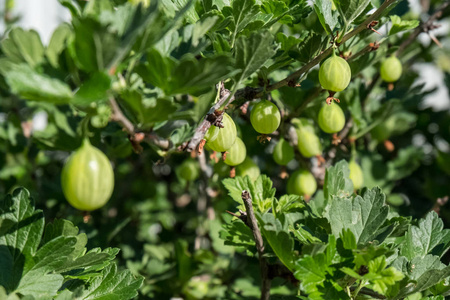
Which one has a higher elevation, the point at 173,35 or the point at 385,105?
the point at 173,35

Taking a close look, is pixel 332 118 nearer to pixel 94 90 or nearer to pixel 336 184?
pixel 336 184

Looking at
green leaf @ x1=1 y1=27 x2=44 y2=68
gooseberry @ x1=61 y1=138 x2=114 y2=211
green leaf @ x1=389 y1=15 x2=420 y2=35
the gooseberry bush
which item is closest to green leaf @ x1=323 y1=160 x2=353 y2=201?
the gooseberry bush

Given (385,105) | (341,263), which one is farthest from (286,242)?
(385,105)

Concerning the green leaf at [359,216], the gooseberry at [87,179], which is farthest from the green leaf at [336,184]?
the gooseberry at [87,179]

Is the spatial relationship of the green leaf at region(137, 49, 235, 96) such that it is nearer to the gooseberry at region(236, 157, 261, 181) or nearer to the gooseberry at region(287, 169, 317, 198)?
the gooseberry at region(236, 157, 261, 181)

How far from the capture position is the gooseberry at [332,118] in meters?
1.01

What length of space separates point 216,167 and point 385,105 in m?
0.51

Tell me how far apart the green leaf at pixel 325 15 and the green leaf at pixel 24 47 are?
18.5 inches

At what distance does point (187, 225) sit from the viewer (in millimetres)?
1795

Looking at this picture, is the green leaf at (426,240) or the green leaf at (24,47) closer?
the green leaf at (24,47)

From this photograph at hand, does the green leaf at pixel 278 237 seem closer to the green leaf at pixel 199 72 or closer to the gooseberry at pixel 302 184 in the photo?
the green leaf at pixel 199 72

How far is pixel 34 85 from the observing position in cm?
52

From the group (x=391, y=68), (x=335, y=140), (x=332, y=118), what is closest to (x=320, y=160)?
(x=335, y=140)

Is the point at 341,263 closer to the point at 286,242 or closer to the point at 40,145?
the point at 286,242
